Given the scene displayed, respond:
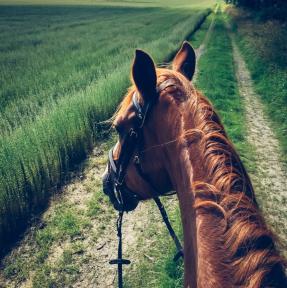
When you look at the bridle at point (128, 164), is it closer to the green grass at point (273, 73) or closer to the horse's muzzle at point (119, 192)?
the horse's muzzle at point (119, 192)

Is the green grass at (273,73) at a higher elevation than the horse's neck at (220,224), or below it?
below

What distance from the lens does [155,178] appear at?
161cm

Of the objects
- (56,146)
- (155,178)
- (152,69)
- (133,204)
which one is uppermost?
(152,69)

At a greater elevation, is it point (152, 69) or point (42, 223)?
point (152, 69)

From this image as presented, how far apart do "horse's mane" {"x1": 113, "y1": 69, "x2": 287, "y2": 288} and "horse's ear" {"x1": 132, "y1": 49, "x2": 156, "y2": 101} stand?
0.17 metres

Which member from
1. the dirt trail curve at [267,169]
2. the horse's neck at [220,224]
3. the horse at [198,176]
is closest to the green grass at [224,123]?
the dirt trail curve at [267,169]

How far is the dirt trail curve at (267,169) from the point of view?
4188 mm

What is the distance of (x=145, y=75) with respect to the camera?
56.3 inches

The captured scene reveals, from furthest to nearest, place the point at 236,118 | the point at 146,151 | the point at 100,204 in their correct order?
the point at 236,118 → the point at 100,204 → the point at 146,151

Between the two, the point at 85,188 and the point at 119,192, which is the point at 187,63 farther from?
the point at 85,188

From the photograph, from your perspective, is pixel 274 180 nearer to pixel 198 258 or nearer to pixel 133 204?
pixel 133 204

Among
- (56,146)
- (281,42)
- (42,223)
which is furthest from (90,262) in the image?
(281,42)

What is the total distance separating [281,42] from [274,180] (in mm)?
10221

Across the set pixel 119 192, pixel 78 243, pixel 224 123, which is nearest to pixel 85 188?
pixel 78 243
